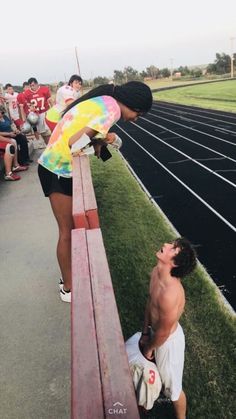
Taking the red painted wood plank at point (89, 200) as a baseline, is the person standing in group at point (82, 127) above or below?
above

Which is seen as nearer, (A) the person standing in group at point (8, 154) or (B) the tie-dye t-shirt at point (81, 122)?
(B) the tie-dye t-shirt at point (81, 122)

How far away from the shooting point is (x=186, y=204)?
7773 mm

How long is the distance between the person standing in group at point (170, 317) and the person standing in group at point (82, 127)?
880mm

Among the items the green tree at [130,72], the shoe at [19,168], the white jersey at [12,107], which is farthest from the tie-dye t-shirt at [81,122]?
the green tree at [130,72]

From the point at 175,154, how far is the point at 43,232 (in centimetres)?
847

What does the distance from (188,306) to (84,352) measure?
9.90ft

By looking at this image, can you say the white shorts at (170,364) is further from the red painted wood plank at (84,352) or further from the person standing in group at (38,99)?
the person standing in group at (38,99)

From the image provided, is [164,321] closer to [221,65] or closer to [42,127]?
[42,127]

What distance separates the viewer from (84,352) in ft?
4.44

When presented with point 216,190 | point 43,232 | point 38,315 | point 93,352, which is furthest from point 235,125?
point 93,352

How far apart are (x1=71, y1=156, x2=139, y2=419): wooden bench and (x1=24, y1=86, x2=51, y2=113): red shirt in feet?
26.6

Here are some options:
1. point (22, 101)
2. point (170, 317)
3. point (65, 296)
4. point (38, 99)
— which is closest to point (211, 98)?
point (38, 99)

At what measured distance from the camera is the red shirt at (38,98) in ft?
30.8

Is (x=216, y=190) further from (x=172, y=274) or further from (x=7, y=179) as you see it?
(x=172, y=274)
